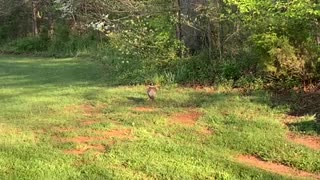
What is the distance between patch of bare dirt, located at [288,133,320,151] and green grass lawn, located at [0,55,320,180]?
106 millimetres

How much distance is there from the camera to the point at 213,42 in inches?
416

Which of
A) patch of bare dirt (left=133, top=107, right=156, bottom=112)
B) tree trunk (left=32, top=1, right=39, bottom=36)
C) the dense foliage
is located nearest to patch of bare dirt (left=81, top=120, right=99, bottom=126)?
patch of bare dirt (left=133, top=107, right=156, bottom=112)

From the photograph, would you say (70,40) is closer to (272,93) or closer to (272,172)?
(272,93)

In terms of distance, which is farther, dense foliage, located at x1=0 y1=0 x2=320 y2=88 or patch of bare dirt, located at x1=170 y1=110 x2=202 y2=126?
dense foliage, located at x1=0 y1=0 x2=320 y2=88

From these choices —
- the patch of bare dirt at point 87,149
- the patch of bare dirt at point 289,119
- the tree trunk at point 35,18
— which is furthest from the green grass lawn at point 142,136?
the tree trunk at point 35,18

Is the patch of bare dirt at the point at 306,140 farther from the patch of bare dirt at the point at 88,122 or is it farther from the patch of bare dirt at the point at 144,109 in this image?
the patch of bare dirt at the point at 88,122

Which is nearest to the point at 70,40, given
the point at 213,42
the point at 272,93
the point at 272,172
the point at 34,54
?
the point at 34,54

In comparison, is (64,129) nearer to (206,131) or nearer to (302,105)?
(206,131)

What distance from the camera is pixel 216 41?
1052cm

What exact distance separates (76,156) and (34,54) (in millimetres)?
18730

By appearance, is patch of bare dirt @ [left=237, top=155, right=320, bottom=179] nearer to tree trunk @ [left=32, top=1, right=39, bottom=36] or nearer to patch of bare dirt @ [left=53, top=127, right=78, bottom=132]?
patch of bare dirt @ [left=53, top=127, right=78, bottom=132]

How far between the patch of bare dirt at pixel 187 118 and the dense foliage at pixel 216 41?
2100 mm

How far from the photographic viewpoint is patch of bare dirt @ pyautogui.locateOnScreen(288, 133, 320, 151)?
565 cm

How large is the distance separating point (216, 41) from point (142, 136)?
500 centimetres
